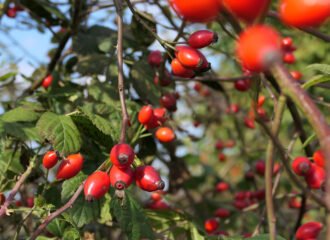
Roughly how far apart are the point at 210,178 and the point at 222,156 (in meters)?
0.38

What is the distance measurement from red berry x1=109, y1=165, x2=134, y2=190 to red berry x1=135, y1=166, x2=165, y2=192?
0.18 ft

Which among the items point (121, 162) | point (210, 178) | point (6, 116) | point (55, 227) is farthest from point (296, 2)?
point (210, 178)

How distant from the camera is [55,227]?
1870mm

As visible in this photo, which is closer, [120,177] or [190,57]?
[120,177]

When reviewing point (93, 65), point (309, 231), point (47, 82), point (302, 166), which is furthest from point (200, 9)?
point (47, 82)

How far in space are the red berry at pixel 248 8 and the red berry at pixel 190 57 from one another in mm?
682

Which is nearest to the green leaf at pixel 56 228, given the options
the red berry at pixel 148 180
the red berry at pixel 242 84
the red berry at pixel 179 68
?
the red berry at pixel 148 180

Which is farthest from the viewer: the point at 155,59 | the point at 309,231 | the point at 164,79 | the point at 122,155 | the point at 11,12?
the point at 11,12

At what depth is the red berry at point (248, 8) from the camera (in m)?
0.89

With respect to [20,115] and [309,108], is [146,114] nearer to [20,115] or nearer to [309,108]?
[20,115]

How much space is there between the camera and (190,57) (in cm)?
162

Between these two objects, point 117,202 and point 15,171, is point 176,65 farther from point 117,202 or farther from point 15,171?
point 15,171

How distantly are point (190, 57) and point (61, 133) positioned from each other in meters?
0.61

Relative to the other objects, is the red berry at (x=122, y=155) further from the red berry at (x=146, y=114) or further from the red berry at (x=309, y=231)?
the red berry at (x=309, y=231)
